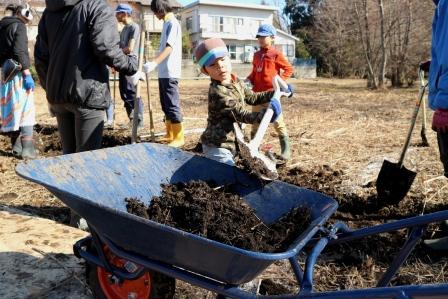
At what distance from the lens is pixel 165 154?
298 cm

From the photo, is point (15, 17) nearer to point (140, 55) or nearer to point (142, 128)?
point (140, 55)

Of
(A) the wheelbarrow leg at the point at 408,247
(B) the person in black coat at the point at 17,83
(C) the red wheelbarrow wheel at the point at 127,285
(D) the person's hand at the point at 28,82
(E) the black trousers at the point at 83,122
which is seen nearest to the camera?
(A) the wheelbarrow leg at the point at 408,247

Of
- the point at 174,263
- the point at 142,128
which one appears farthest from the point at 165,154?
the point at 142,128

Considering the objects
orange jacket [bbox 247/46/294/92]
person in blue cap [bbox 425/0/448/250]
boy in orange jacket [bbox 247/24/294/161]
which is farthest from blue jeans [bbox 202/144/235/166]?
orange jacket [bbox 247/46/294/92]

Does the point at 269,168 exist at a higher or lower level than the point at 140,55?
lower

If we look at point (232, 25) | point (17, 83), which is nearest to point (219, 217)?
point (17, 83)

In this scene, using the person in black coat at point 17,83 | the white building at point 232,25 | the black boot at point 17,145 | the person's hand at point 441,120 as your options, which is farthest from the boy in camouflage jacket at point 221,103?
the white building at point 232,25

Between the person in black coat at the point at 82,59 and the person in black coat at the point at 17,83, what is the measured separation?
2301 mm

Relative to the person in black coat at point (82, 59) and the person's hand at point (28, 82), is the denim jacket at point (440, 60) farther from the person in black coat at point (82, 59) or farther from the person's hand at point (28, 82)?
the person's hand at point (28, 82)

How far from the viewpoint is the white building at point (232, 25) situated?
4894 cm

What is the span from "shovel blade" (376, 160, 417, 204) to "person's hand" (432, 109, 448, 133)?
1.16 m

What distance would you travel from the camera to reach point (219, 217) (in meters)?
2.55

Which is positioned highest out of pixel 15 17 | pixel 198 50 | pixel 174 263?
pixel 15 17

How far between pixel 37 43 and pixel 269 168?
2.27 metres
